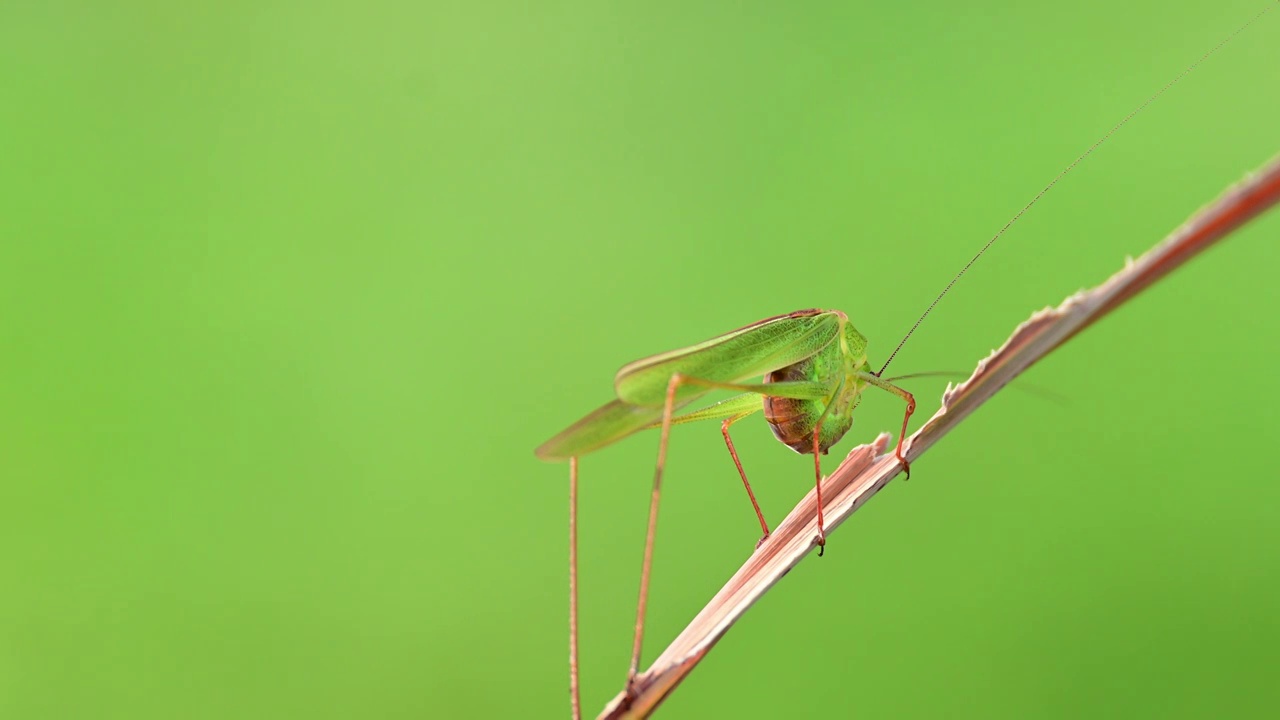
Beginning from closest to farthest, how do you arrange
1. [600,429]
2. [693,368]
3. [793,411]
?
[600,429]
[693,368]
[793,411]

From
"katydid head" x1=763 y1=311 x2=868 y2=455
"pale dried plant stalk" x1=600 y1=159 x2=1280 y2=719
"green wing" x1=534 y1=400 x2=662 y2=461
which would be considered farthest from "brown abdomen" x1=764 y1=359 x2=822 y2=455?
"green wing" x1=534 y1=400 x2=662 y2=461

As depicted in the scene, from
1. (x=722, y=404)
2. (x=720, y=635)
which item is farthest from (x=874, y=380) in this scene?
(x=720, y=635)

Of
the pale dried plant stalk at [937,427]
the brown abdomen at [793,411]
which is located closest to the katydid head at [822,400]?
the brown abdomen at [793,411]

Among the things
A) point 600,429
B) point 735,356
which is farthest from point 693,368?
point 600,429

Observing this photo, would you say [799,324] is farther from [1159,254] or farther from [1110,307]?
[1159,254]

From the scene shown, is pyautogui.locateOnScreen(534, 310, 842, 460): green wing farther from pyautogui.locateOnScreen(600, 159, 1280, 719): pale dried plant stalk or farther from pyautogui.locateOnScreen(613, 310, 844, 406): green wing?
pyautogui.locateOnScreen(600, 159, 1280, 719): pale dried plant stalk

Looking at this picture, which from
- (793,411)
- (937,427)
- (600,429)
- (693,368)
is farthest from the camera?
(793,411)

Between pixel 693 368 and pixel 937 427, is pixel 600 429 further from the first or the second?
pixel 937 427

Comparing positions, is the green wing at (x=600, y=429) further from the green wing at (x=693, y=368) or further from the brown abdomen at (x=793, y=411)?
the brown abdomen at (x=793, y=411)
